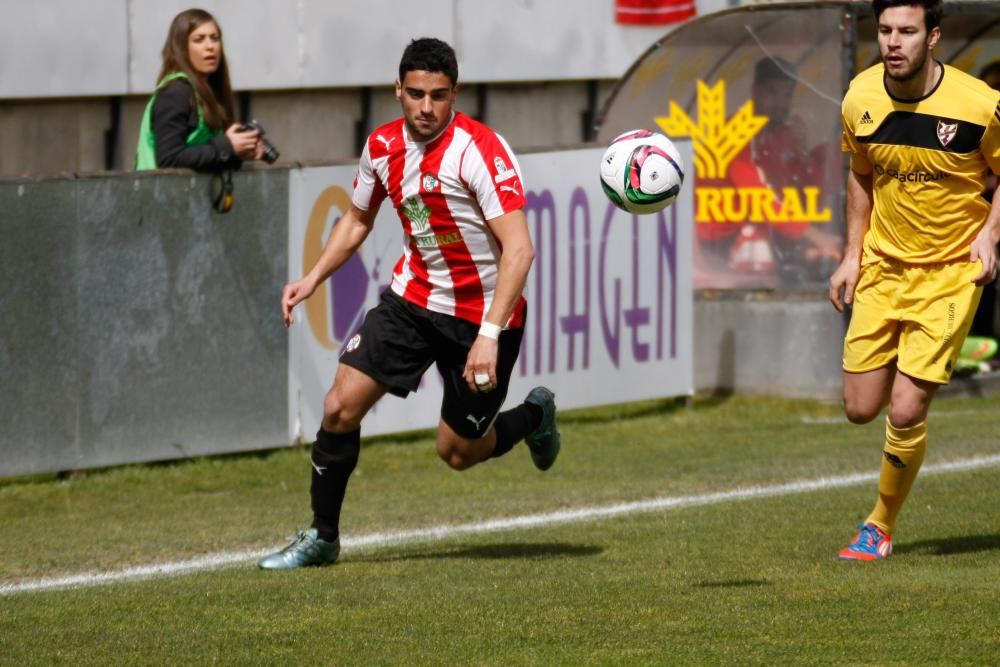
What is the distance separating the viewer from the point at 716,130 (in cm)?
1480

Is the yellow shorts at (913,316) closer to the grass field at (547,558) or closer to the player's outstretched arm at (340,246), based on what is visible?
the grass field at (547,558)

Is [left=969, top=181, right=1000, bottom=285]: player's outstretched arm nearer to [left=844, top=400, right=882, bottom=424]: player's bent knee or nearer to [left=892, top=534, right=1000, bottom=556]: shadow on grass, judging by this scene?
[left=844, top=400, right=882, bottom=424]: player's bent knee

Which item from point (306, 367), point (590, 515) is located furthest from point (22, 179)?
point (590, 515)

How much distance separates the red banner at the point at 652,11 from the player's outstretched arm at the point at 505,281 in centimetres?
1199

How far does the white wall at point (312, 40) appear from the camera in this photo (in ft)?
46.8

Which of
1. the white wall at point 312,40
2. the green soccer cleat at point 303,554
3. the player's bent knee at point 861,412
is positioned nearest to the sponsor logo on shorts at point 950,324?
the player's bent knee at point 861,412

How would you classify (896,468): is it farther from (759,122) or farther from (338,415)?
(759,122)

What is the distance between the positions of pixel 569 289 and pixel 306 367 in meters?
2.12

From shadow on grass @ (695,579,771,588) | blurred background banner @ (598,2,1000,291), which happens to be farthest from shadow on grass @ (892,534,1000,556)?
blurred background banner @ (598,2,1000,291)

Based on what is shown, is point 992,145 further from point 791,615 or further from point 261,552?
point 261,552

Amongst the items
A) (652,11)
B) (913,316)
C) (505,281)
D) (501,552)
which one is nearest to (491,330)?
(505,281)

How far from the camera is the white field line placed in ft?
27.1

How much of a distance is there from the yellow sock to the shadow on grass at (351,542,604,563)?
1207mm

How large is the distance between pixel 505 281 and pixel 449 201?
48 cm
